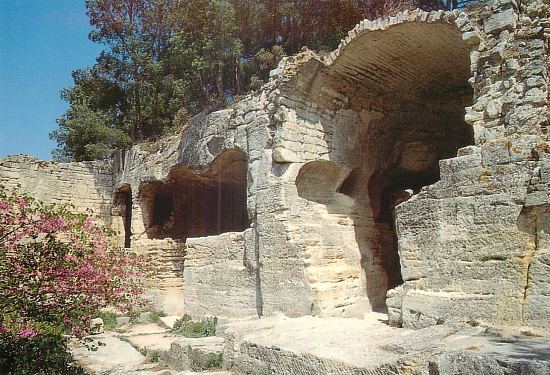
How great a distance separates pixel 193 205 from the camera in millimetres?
15320

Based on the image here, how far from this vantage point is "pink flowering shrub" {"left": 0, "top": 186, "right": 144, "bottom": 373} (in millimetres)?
5555

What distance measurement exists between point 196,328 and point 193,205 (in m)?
5.78

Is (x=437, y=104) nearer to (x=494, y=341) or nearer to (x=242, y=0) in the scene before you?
(x=494, y=341)

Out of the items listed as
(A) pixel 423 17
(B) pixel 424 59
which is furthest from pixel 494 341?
(B) pixel 424 59

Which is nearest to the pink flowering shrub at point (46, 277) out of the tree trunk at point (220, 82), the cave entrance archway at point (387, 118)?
the cave entrance archway at point (387, 118)

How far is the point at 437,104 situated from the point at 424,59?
1.98 metres

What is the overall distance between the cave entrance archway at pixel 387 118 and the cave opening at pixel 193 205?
13.2ft

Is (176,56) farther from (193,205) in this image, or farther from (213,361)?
(213,361)

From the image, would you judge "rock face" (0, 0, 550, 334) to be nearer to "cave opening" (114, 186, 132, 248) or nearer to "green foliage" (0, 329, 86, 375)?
"cave opening" (114, 186, 132, 248)

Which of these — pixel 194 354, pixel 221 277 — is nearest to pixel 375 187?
pixel 221 277

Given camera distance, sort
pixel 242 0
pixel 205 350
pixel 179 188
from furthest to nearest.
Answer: pixel 242 0 < pixel 179 188 < pixel 205 350

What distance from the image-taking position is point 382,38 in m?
8.11

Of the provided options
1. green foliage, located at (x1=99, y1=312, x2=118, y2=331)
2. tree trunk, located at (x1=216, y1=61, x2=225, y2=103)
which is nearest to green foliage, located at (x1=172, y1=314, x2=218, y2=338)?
green foliage, located at (x1=99, y1=312, x2=118, y2=331)

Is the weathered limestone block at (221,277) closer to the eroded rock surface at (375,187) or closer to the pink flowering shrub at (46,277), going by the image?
the eroded rock surface at (375,187)
